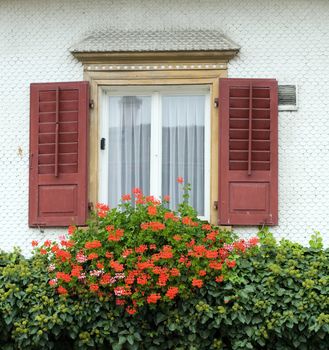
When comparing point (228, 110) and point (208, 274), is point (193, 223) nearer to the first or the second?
point (208, 274)

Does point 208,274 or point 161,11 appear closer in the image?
point 208,274

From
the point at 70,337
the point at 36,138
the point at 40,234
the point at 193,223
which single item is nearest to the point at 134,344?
the point at 70,337

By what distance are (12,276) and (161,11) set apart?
3582mm

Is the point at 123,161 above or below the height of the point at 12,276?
above

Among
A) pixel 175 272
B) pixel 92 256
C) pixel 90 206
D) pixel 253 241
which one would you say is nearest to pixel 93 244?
pixel 92 256

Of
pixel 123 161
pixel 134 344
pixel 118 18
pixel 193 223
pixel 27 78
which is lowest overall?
pixel 134 344

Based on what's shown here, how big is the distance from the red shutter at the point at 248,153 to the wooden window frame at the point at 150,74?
16cm

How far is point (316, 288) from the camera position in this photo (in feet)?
27.7

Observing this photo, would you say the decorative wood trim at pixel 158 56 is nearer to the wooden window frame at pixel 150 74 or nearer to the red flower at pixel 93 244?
the wooden window frame at pixel 150 74

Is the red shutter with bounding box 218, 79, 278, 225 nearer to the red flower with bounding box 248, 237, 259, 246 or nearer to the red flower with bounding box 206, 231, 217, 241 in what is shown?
the red flower with bounding box 248, 237, 259, 246

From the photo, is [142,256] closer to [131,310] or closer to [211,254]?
[131,310]

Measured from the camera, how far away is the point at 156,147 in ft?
32.4

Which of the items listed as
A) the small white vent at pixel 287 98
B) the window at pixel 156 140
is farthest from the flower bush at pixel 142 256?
the small white vent at pixel 287 98

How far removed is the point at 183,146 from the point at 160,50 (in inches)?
45.2
